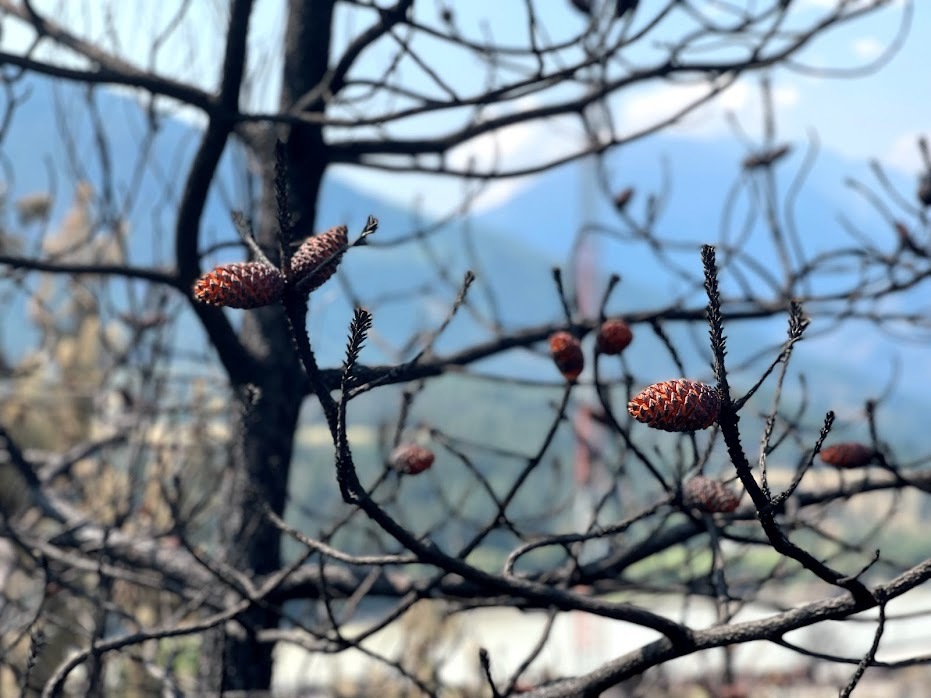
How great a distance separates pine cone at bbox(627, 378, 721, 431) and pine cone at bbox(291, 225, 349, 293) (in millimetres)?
318

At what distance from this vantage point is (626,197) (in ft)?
11.9

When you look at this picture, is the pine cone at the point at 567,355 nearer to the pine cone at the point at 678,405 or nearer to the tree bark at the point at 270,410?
the pine cone at the point at 678,405

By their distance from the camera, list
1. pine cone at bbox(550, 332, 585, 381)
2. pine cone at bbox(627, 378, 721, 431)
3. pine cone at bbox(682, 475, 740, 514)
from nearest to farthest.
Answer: pine cone at bbox(627, 378, 721, 431), pine cone at bbox(682, 475, 740, 514), pine cone at bbox(550, 332, 585, 381)

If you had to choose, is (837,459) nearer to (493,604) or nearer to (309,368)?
(493,604)

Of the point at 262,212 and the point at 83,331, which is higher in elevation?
the point at 83,331

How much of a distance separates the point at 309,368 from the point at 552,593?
1.68ft

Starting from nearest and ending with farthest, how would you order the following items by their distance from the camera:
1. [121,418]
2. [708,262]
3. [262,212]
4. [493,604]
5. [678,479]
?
1. [708,262]
2. [678,479]
3. [493,604]
4. [262,212]
5. [121,418]

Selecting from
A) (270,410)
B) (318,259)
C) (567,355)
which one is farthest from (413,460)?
(270,410)

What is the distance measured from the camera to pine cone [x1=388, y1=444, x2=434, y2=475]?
1508 mm

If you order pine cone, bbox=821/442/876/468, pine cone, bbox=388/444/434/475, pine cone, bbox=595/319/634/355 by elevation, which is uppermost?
pine cone, bbox=595/319/634/355

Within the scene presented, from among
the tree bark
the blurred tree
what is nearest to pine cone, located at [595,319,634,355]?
the blurred tree

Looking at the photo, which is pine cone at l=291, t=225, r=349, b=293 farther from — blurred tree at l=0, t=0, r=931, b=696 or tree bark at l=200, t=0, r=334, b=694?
tree bark at l=200, t=0, r=334, b=694

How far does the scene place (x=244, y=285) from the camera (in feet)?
3.10

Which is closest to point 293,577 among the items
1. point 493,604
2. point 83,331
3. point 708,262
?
point 493,604
